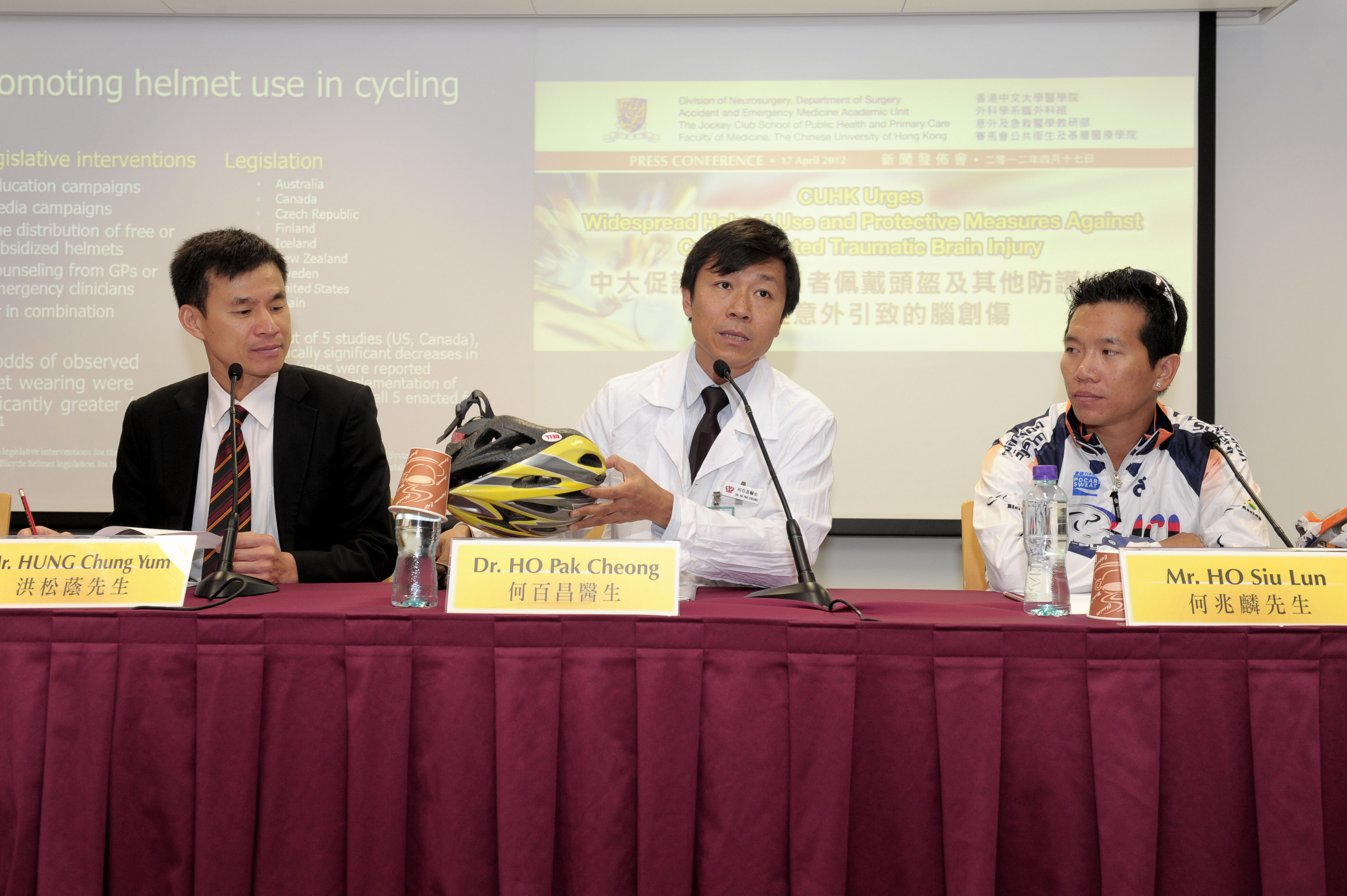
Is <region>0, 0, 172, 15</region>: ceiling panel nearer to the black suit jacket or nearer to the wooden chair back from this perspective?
the black suit jacket

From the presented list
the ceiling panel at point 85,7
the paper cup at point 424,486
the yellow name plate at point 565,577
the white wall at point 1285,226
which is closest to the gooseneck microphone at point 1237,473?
the yellow name plate at point 565,577

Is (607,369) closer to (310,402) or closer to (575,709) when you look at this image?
(310,402)

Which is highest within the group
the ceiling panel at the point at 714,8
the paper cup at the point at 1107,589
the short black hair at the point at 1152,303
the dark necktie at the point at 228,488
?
the ceiling panel at the point at 714,8

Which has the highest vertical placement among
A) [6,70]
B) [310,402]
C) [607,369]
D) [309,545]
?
[6,70]

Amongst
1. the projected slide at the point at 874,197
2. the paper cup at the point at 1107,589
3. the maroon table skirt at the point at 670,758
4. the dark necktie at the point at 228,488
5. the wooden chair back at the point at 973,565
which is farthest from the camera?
the projected slide at the point at 874,197

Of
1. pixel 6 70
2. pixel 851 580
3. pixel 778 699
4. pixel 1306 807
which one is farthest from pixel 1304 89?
pixel 6 70

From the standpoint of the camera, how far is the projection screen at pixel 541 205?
3451mm

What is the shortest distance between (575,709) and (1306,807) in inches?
38.7

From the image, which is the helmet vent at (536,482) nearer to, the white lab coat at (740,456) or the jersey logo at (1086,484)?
the white lab coat at (740,456)

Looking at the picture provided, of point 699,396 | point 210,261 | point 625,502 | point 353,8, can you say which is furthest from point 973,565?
point 353,8

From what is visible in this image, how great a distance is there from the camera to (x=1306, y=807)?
1176 millimetres

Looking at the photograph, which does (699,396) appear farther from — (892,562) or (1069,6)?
(1069,6)

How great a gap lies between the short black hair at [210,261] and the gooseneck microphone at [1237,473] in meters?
2.09

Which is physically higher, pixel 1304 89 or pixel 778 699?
pixel 1304 89
